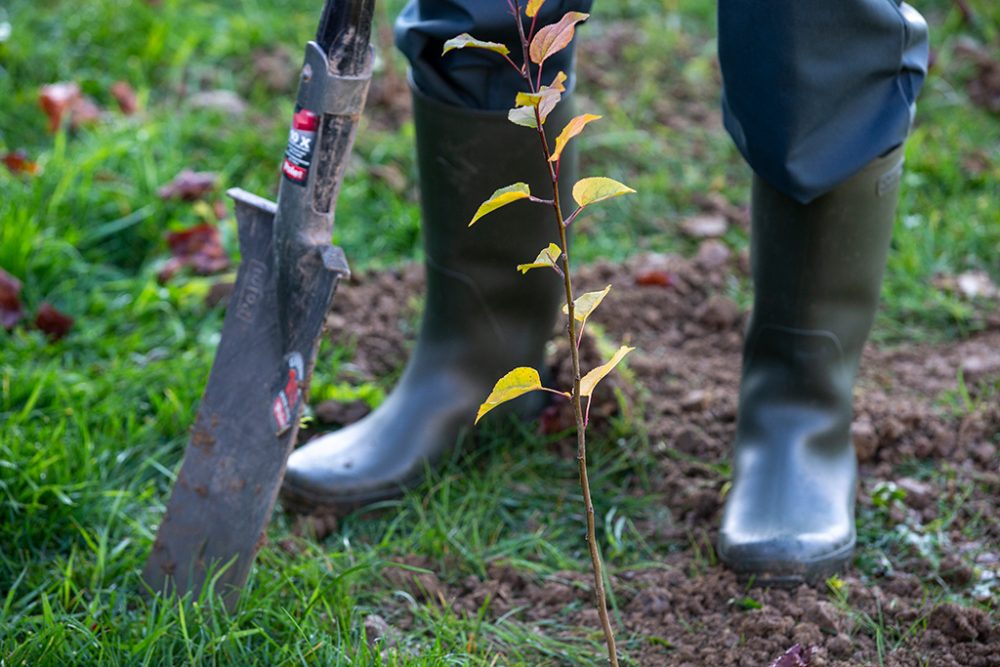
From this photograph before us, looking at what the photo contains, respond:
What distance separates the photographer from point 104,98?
3023 millimetres

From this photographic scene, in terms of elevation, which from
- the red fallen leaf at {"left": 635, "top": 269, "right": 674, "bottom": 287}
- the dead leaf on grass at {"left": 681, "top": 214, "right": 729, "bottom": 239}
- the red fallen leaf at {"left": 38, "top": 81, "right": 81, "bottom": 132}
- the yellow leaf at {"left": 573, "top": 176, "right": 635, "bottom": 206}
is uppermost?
the yellow leaf at {"left": 573, "top": 176, "right": 635, "bottom": 206}

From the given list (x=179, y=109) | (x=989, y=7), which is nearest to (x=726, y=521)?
(x=179, y=109)

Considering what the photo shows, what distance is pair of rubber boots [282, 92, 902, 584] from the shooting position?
64.4 inches

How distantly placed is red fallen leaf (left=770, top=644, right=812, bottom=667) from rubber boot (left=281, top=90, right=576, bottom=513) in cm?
69

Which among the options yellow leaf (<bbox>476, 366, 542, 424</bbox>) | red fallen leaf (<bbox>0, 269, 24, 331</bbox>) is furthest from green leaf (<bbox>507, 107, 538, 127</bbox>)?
red fallen leaf (<bbox>0, 269, 24, 331</bbox>)

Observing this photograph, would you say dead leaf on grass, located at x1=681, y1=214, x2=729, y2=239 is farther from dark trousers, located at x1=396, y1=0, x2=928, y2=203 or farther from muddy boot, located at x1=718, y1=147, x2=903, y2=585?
dark trousers, located at x1=396, y1=0, x2=928, y2=203

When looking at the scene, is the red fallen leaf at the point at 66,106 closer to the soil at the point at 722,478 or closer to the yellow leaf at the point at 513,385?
the soil at the point at 722,478

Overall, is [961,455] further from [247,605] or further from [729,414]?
[247,605]

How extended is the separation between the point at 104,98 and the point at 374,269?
1.09m

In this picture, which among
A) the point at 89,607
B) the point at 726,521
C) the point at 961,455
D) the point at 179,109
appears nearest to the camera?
the point at 89,607

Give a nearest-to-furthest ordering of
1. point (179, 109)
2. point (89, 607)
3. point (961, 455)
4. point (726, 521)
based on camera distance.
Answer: point (89, 607), point (726, 521), point (961, 455), point (179, 109)

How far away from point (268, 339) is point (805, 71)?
0.79 meters

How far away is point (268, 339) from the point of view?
154 centimetres

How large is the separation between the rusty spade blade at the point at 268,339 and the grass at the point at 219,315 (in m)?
0.08
